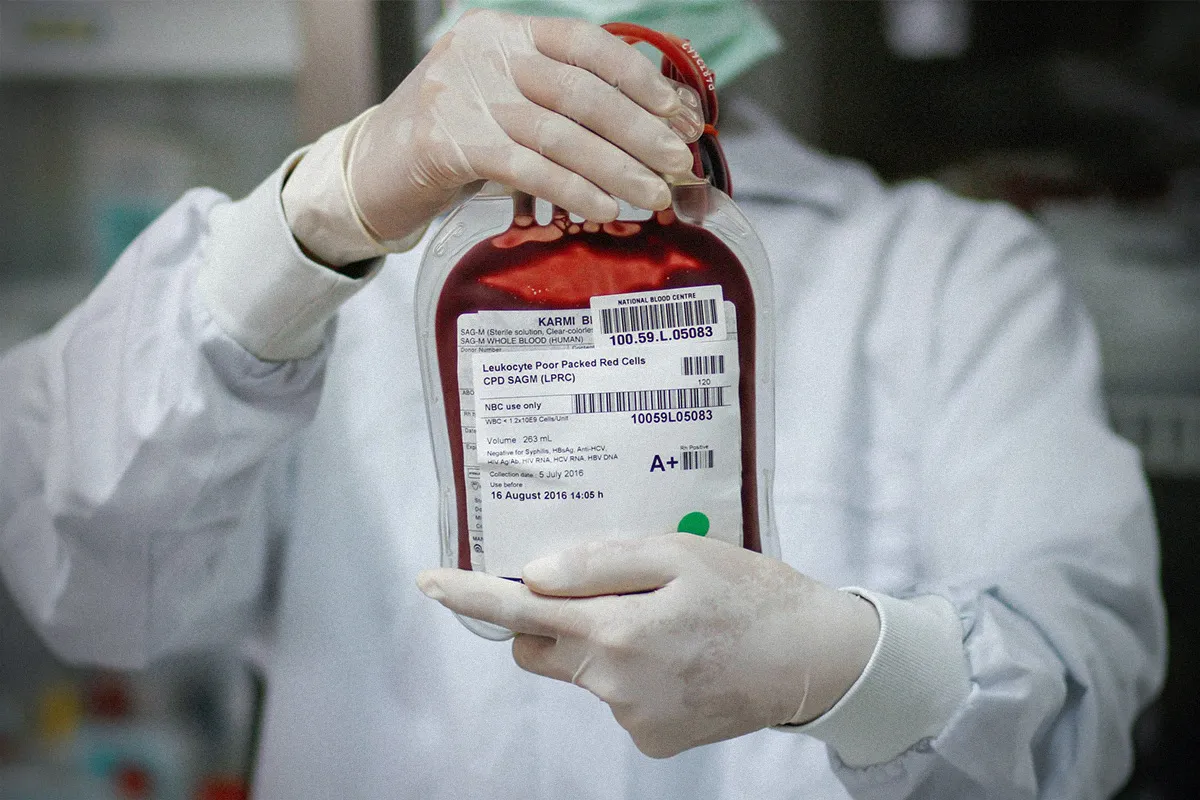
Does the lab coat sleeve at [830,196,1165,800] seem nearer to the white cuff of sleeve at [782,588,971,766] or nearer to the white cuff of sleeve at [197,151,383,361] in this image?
the white cuff of sleeve at [782,588,971,766]

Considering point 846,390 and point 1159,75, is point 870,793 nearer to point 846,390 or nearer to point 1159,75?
point 846,390

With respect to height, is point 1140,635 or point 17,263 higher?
point 17,263

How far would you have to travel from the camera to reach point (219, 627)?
0.76m

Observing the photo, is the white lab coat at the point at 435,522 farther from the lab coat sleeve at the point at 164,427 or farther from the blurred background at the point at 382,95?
the blurred background at the point at 382,95

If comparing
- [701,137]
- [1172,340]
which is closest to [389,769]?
[701,137]

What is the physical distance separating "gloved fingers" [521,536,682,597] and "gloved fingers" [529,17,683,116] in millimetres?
199

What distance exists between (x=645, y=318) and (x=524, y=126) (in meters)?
0.11

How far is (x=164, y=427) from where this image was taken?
61 centimetres

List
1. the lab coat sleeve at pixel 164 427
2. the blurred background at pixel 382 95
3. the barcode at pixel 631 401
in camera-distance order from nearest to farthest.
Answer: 1. the barcode at pixel 631 401
2. the lab coat sleeve at pixel 164 427
3. the blurred background at pixel 382 95

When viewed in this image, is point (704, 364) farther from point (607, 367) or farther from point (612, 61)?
point (612, 61)

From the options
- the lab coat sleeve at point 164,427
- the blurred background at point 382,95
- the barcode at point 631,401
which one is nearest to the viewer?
the barcode at point 631,401

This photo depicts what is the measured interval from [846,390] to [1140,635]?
274 millimetres

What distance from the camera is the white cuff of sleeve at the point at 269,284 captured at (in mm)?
563

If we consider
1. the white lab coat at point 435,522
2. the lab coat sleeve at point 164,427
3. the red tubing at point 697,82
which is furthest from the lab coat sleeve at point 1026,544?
the lab coat sleeve at point 164,427
